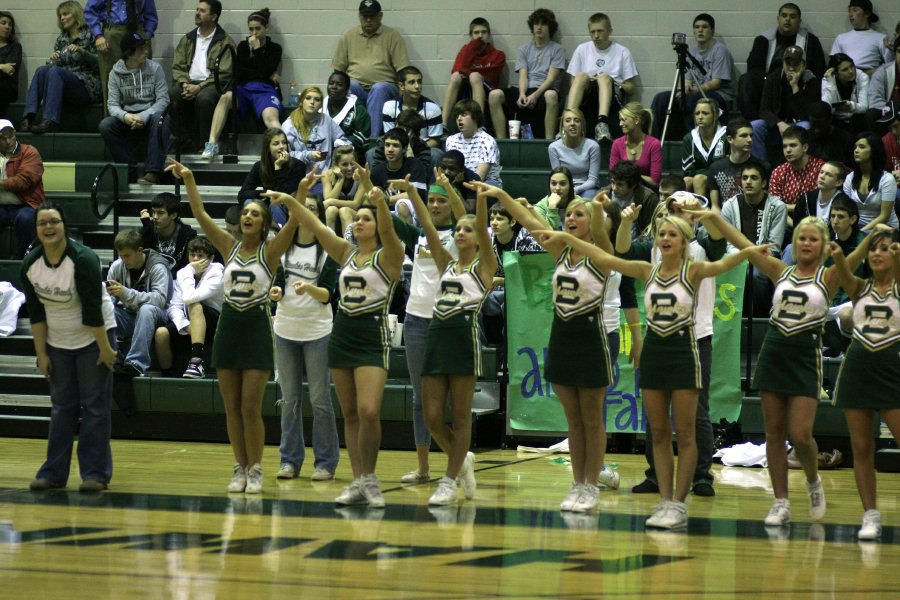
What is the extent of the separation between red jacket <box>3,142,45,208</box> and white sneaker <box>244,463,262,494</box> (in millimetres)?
4772

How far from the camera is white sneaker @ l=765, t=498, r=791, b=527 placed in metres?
5.83

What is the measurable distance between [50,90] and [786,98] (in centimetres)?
672

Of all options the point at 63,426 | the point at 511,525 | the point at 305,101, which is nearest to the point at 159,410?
the point at 63,426

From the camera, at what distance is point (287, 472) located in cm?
712

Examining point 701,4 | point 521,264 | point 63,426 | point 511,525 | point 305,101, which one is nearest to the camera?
point 511,525

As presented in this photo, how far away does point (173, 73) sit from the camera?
12336 mm

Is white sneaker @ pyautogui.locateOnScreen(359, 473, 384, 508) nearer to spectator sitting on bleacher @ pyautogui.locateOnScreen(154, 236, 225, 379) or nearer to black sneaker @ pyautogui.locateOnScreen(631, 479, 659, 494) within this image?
black sneaker @ pyautogui.locateOnScreen(631, 479, 659, 494)

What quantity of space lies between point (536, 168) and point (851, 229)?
11.0ft

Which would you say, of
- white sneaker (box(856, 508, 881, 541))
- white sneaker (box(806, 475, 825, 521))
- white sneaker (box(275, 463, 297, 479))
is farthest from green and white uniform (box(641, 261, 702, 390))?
white sneaker (box(275, 463, 297, 479))

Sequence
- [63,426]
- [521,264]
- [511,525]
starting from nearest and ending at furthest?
[511,525], [63,426], [521,264]

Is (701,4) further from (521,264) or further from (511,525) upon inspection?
(511,525)

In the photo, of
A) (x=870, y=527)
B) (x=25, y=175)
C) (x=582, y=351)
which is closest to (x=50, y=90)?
(x=25, y=175)

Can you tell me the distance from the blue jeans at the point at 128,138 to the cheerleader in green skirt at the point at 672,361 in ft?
22.1

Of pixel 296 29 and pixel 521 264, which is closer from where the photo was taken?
pixel 521 264
